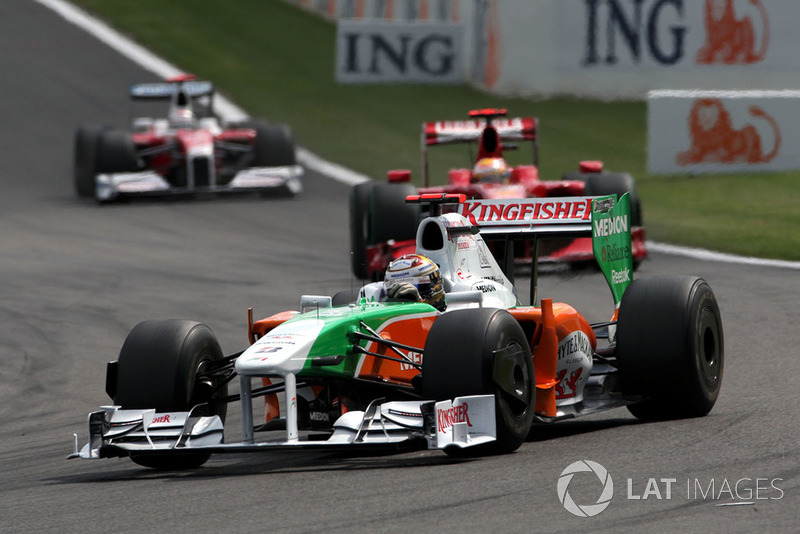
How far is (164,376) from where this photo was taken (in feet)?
27.0

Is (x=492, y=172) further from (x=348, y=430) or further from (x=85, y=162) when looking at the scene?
(x=348, y=430)

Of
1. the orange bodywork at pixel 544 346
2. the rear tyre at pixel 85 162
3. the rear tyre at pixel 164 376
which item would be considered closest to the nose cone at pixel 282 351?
the rear tyre at pixel 164 376

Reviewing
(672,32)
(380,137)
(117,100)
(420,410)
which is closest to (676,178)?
(672,32)

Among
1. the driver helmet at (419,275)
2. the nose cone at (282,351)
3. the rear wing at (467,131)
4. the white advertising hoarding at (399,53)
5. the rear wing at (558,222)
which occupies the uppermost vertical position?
the white advertising hoarding at (399,53)

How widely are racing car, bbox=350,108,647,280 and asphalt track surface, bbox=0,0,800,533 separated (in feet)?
1.30

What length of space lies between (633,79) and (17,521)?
2416 cm

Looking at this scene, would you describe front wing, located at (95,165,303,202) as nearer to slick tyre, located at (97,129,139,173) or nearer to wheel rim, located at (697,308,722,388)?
slick tyre, located at (97,129,139,173)

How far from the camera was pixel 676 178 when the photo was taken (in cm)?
2339

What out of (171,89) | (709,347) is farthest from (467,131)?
(709,347)

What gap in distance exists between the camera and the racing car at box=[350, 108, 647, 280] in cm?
1634

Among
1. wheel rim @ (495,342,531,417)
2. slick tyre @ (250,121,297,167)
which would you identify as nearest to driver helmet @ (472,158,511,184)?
slick tyre @ (250,121,297,167)

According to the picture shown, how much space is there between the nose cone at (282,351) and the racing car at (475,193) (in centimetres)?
780

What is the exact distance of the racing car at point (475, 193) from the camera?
643 inches

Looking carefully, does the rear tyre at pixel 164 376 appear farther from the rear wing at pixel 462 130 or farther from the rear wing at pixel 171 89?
the rear wing at pixel 171 89
